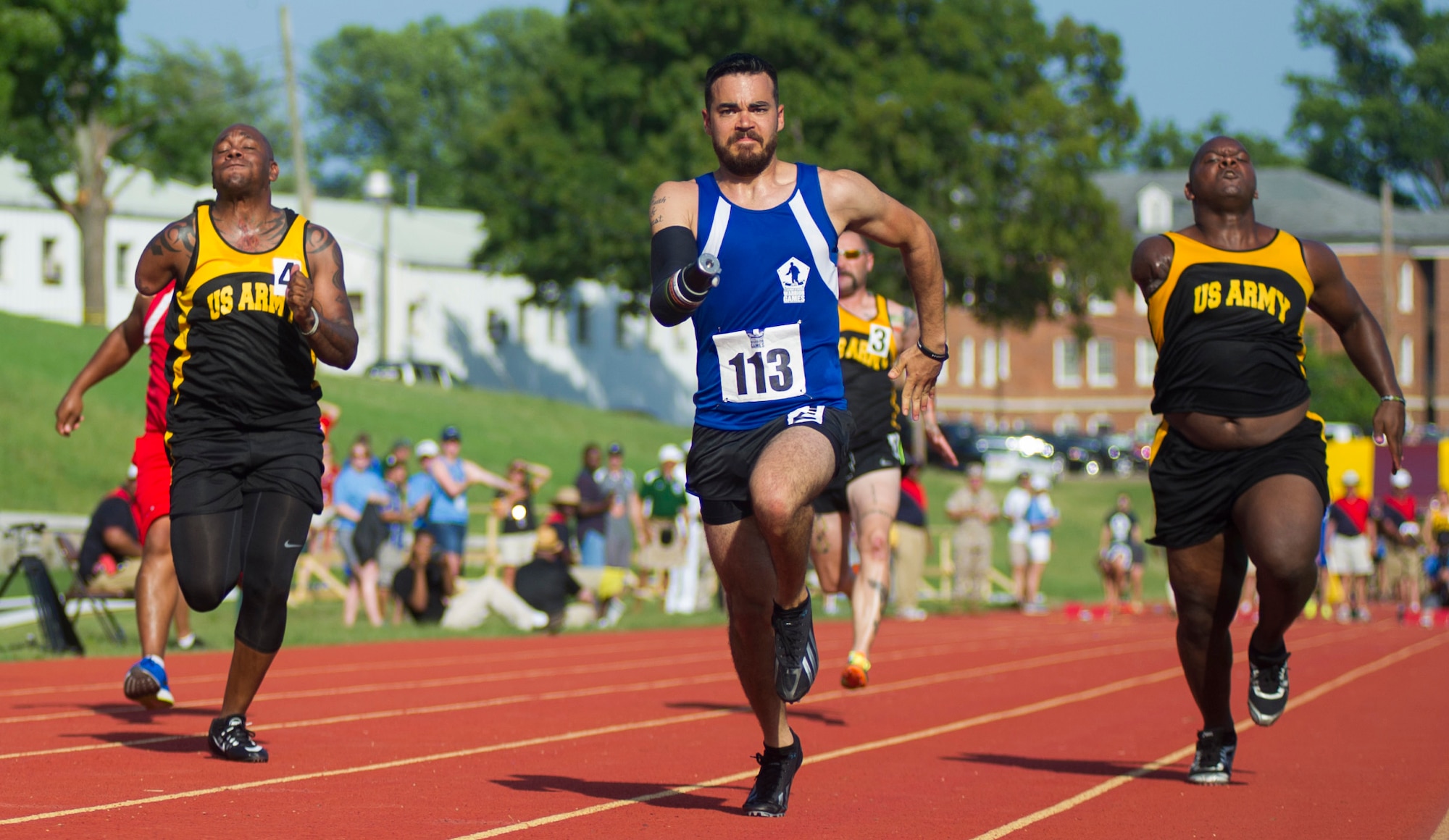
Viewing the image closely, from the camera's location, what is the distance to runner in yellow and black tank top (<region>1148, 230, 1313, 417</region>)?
Answer: 22.1 ft

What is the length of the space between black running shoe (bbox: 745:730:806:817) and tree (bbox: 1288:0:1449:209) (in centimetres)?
9453

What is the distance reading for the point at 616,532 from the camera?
2128cm

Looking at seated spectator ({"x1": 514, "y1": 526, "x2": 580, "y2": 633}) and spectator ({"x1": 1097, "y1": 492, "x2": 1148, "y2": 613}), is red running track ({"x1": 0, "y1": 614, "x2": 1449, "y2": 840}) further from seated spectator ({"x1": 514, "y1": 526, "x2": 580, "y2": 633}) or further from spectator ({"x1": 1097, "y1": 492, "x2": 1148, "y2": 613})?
spectator ({"x1": 1097, "y1": 492, "x2": 1148, "y2": 613})

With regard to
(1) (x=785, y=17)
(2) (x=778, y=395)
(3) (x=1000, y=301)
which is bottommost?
(2) (x=778, y=395)

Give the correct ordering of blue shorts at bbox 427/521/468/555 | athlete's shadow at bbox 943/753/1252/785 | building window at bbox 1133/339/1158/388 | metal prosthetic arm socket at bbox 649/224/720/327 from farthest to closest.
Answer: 1. building window at bbox 1133/339/1158/388
2. blue shorts at bbox 427/521/468/555
3. athlete's shadow at bbox 943/753/1252/785
4. metal prosthetic arm socket at bbox 649/224/720/327

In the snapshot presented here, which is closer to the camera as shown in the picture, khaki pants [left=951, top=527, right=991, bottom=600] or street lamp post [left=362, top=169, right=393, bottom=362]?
khaki pants [left=951, top=527, right=991, bottom=600]

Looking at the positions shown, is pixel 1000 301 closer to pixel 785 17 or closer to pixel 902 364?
pixel 785 17

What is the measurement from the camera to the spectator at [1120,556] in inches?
982

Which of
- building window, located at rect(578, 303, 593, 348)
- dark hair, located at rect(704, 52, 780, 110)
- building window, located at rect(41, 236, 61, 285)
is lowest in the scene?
dark hair, located at rect(704, 52, 780, 110)

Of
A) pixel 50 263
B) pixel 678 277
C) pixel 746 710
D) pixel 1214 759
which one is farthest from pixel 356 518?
pixel 50 263

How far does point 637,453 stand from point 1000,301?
46.2 feet

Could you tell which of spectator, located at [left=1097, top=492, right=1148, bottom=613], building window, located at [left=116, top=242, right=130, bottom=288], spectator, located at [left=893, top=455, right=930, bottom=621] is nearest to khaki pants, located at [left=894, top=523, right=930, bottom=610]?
spectator, located at [left=893, top=455, right=930, bottom=621]

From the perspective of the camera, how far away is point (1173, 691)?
38.4 ft

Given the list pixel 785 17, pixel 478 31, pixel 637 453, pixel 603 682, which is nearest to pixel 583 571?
pixel 603 682
